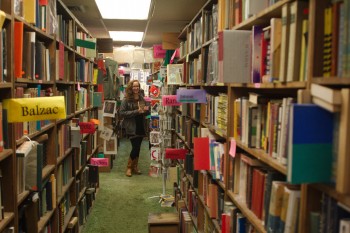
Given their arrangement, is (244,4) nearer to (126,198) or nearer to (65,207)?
(65,207)

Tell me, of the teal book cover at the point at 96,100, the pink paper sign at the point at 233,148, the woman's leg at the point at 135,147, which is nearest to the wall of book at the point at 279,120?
the pink paper sign at the point at 233,148

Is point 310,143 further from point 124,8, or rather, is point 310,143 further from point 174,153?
point 124,8

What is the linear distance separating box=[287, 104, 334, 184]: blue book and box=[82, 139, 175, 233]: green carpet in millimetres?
3240

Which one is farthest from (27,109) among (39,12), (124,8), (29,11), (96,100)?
(96,100)

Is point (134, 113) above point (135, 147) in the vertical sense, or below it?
above

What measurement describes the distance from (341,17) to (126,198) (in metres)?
4.44

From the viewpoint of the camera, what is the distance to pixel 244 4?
2.03 meters

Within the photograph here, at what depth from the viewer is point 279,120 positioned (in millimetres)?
1517

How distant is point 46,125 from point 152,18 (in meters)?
2.93

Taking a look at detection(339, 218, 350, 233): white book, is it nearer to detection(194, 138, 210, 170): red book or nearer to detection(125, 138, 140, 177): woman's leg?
detection(194, 138, 210, 170): red book

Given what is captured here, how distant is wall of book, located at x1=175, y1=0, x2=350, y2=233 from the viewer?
3.54ft

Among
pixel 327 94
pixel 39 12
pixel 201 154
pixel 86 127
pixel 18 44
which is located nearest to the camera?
pixel 327 94

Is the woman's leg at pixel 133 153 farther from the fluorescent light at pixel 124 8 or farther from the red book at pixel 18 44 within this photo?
the red book at pixel 18 44

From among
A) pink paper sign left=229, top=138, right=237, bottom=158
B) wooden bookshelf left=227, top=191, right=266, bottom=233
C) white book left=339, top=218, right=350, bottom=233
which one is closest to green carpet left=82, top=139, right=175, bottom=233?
wooden bookshelf left=227, top=191, right=266, bottom=233
